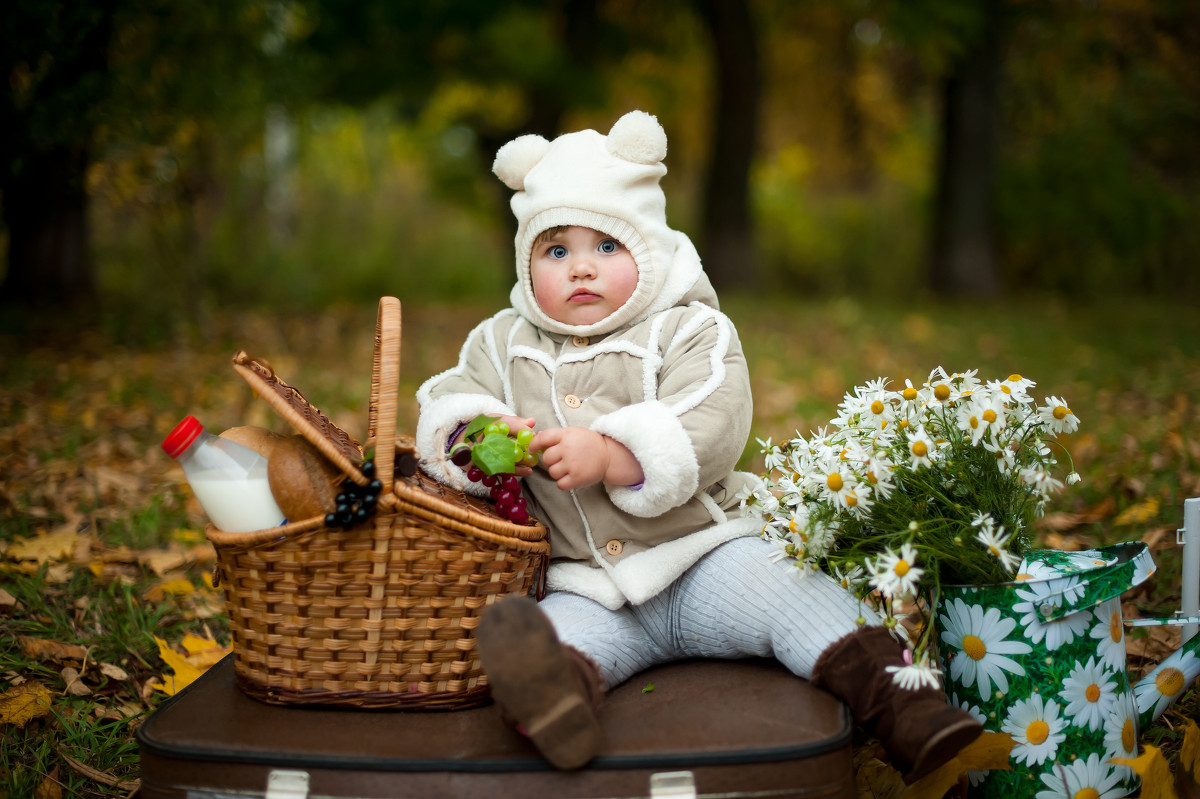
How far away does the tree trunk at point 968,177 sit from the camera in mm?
10641

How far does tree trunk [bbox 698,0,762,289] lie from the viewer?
34.6 feet

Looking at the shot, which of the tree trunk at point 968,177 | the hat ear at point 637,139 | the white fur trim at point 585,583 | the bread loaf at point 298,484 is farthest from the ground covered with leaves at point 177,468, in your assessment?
the tree trunk at point 968,177

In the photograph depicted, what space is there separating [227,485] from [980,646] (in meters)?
1.36

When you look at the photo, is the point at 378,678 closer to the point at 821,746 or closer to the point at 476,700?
the point at 476,700

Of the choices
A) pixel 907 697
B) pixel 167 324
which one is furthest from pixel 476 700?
pixel 167 324

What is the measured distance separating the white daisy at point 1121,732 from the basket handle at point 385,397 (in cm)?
133

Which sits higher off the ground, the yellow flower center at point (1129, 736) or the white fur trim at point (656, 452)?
the white fur trim at point (656, 452)

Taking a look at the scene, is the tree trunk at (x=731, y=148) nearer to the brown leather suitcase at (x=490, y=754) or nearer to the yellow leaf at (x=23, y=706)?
the yellow leaf at (x=23, y=706)

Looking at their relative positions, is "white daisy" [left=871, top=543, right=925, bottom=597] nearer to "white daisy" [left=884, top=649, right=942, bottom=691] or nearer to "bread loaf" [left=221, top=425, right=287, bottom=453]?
"white daisy" [left=884, top=649, right=942, bottom=691]

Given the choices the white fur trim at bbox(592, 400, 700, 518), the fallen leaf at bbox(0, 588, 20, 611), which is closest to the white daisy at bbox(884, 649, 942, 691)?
the white fur trim at bbox(592, 400, 700, 518)

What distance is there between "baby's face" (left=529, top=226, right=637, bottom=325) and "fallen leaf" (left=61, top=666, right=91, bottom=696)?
1.35m

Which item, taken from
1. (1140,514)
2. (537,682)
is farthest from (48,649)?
(1140,514)

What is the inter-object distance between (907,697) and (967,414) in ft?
1.70

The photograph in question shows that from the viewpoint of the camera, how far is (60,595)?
8.34 feet
